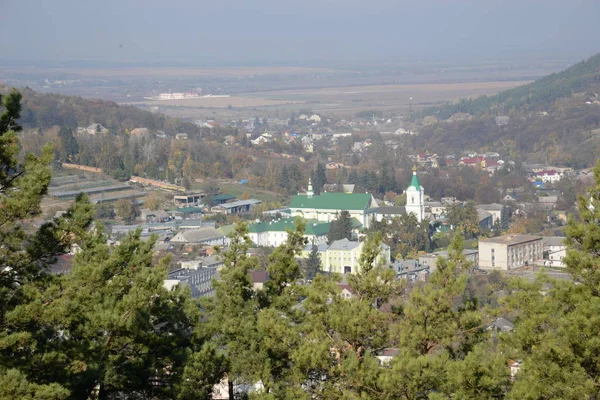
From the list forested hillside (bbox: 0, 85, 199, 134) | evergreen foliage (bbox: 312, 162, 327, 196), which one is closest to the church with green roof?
evergreen foliage (bbox: 312, 162, 327, 196)

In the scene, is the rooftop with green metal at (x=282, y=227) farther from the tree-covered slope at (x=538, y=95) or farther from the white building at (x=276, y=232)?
the tree-covered slope at (x=538, y=95)

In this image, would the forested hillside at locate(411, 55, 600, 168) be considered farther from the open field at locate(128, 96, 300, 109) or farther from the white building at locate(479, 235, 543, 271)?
the open field at locate(128, 96, 300, 109)

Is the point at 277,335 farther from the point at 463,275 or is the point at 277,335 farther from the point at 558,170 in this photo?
the point at 558,170

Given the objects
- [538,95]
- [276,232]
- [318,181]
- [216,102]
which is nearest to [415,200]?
[276,232]

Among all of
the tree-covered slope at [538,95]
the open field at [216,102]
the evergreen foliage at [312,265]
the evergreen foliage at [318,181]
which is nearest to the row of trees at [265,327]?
the evergreen foliage at [312,265]

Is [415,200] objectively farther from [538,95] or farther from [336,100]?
[336,100]
